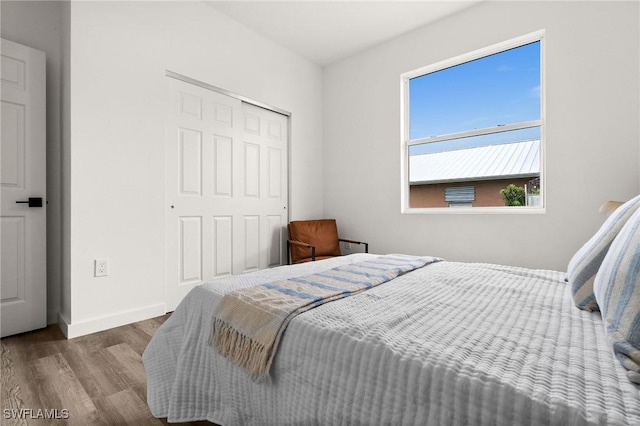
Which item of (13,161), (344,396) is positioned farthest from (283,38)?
(344,396)

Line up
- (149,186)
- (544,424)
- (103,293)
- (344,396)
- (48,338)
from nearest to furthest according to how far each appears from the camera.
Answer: (544,424)
(344,396)
(48,338)
(103,293)
(149,186)

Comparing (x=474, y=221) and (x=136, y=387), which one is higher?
(x=474, y=221)

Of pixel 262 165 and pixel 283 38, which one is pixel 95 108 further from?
pixel 283 38

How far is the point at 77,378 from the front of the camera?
1.63 metres

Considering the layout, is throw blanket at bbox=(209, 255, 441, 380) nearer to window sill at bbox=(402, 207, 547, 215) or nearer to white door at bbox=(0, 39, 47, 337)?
window sill at bbox=(402, 207, 547, 215)

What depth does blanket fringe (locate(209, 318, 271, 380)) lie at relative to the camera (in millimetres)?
937

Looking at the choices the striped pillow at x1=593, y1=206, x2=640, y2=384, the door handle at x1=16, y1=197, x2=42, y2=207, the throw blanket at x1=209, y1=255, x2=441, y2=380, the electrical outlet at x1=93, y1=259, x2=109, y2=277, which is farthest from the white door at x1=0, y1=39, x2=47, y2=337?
the striped pillow at x1=593, y1=206, x2=640, y2=384

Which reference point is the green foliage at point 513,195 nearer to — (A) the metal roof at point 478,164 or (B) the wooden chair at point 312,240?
(A) the metal roof at point 478,164

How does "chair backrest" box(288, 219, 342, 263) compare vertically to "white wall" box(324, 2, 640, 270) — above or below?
below

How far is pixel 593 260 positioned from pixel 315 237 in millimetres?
2712

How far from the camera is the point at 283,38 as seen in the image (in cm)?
349

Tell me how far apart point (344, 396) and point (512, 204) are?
276 centimetres

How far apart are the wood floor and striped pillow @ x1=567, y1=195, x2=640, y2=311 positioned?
4.95 feet

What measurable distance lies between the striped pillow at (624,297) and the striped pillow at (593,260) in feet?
0.44
